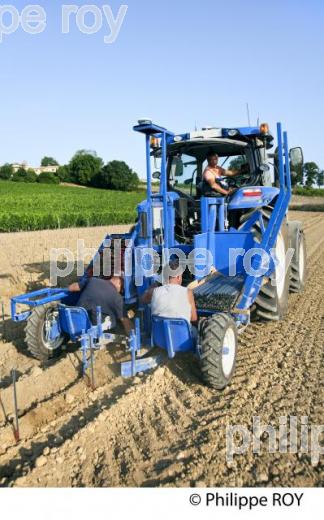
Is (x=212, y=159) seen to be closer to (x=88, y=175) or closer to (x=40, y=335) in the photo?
(x=40, y=335)

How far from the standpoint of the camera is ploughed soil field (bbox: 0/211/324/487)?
2.89m

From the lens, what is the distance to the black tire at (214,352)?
12.7ft

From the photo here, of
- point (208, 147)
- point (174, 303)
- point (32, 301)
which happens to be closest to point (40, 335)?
point (32, 301)

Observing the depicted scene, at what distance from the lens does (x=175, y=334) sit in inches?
161

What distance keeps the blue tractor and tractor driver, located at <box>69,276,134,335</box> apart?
0.13 meters

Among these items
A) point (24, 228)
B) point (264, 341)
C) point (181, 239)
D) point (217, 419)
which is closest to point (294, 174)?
point (181, 239)

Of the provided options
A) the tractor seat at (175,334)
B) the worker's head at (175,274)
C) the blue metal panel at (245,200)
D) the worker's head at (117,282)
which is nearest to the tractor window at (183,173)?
the blue metal panel at (245,200)

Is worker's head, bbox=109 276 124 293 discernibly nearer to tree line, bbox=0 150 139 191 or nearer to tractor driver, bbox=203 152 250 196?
tractor driver, bbox=203 152 250 196

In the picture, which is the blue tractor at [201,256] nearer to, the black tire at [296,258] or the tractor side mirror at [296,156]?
the tractor side mirror at [296,156]

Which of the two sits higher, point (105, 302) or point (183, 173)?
point (183, 173)

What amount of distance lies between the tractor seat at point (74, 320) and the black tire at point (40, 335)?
146 mm

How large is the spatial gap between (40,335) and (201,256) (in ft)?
6.31

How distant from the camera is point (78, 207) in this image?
2856 centimetres

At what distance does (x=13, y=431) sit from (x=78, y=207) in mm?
25778
